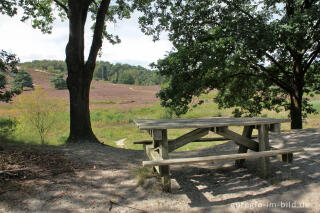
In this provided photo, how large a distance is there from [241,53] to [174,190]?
20.0 ft

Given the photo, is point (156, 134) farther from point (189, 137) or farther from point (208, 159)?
point (208, 159)

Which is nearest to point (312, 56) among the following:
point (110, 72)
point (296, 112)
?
point (296, 112)

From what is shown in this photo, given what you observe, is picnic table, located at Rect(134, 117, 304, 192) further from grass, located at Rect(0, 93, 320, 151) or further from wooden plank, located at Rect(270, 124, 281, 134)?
grass, located at Rect(0, 93, 320, 151)

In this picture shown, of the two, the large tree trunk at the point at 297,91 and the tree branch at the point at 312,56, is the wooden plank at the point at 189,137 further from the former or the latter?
the tree branch at the point at 312,56

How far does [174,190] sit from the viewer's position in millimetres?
4277

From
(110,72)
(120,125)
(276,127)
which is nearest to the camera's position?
(276,127)

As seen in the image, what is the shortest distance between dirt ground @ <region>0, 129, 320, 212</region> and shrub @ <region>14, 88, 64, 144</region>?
9.42m

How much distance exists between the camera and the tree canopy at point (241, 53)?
8575mm

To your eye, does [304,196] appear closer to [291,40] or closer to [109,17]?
[291,40]

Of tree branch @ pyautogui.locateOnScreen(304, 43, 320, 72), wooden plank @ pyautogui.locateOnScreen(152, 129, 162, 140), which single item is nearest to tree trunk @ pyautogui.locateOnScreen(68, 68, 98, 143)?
wooden plank @ pyautogui.locateOnScreen(152, 129, 162, 140)

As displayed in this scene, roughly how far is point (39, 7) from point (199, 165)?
1043 centimetres

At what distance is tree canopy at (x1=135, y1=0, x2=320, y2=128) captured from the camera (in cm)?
857

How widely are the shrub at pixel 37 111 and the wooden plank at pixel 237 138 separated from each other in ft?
39.5

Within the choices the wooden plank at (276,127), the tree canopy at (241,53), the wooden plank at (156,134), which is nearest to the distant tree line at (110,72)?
the tree canopy at (241,53)
